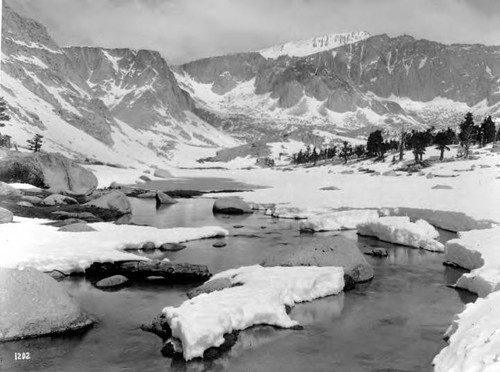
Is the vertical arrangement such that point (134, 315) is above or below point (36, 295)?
below

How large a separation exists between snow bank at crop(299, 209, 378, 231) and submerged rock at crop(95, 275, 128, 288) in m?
19.9

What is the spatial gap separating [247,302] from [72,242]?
14.6m

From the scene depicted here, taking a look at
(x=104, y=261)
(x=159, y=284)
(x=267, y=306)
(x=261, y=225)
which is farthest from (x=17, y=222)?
(x=267, y=306)

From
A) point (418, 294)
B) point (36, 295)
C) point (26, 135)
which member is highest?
point (26, 135)

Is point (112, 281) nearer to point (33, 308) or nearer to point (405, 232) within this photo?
point (33, 308)

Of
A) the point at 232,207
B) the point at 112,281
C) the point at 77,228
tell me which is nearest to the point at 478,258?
the point at 112,281

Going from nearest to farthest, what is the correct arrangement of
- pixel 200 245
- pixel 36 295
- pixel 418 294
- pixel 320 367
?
pixel 320 367, pixel 36 295, pixel 418 294, pixel 200 245

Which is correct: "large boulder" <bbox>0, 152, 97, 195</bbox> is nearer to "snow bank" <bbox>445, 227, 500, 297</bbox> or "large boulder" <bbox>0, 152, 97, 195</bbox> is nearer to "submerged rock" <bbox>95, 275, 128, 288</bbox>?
"submerged rock" <bbox>95, 275, 128, 288</bbox>

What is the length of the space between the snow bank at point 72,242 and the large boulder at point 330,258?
8.05 meters

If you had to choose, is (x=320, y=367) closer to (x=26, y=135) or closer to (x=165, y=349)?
(x=165, y=349)

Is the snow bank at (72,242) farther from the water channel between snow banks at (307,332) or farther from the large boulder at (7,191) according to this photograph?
the large boulder at (7,191)

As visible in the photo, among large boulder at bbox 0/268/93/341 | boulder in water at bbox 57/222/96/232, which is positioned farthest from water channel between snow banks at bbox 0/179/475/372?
boulder in water at bbox 57/222/96/232

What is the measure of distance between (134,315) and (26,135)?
540 feet

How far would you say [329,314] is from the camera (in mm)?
19875
